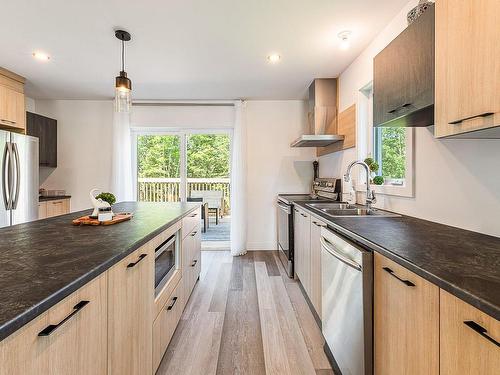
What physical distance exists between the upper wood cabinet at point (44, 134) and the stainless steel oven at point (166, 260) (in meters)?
3.39

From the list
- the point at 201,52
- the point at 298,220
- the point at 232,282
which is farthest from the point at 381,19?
the point at 232,282

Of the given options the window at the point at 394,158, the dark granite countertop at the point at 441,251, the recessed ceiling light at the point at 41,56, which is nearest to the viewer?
the dark granite countertop at the point at 441,251

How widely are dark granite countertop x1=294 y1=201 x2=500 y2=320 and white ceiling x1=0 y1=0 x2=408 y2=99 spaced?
5.49ft

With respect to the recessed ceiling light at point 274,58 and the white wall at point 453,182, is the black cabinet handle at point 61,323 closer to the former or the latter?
the white wall at point 453,182

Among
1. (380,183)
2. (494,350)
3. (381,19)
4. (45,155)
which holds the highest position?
(381,19)

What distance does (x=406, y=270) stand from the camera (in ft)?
3.34

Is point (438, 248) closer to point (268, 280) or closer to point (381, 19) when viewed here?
point (381, 19)

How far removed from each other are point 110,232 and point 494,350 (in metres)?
1.58

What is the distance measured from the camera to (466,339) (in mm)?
751

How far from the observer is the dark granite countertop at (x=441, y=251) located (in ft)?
2.49

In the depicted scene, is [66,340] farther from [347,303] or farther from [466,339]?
[347,303]

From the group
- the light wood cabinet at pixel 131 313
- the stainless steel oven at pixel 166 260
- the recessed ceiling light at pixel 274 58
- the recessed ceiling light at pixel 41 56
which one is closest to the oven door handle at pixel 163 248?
the stainless steel oven at pixel 166 260

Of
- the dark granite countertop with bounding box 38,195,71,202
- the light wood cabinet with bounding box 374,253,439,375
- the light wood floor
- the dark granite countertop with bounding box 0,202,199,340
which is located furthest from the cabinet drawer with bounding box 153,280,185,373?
the dark granite countertop with bounding box 38,195,71,202

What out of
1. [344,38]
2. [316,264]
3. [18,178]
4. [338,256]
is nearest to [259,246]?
[316,264]
